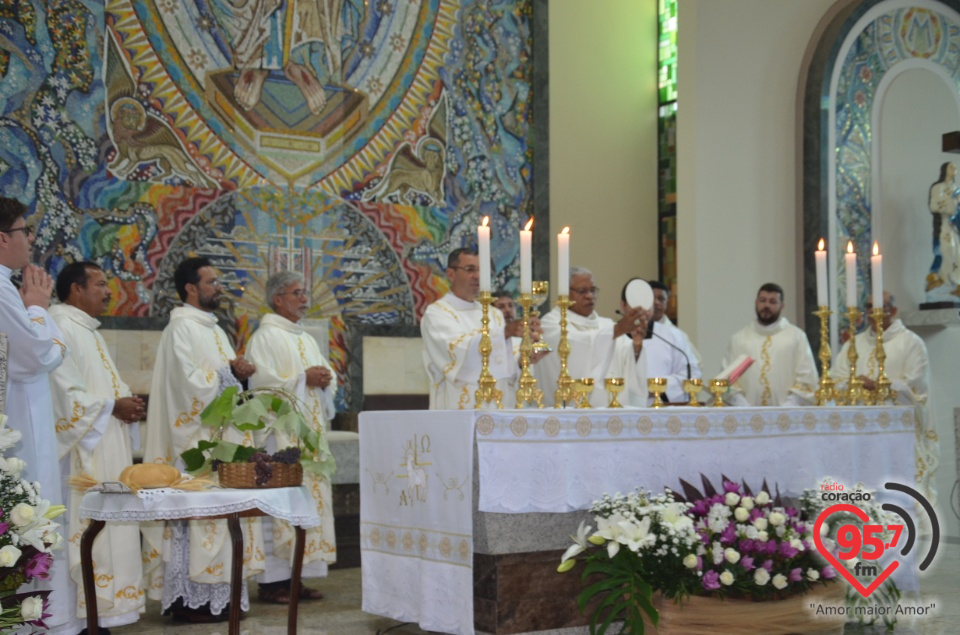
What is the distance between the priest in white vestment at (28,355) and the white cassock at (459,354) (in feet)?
6.88

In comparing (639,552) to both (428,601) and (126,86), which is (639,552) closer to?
(428,601)

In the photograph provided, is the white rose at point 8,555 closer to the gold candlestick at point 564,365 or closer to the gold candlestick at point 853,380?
the gold candlestick at point 564,365

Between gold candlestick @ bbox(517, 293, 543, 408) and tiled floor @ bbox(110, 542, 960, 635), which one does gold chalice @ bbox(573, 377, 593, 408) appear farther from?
tiled floor @ bbox(110, 542, 960, 635)

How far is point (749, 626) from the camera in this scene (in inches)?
213

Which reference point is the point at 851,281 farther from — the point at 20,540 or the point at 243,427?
the point at 20,540

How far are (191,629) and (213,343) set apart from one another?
1.65m

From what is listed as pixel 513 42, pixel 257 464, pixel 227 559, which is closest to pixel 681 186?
pixel 513 42

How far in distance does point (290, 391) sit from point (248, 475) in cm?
250

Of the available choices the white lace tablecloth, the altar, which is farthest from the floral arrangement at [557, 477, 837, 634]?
the white lace tablecloth

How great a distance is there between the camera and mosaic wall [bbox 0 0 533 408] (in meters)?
8.95

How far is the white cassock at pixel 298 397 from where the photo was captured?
7.27m

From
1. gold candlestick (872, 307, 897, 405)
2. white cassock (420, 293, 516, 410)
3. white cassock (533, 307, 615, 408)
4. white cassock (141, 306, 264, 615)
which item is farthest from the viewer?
white cassock (533, 307, 615, 408)

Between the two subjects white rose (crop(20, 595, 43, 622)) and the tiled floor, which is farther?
the tiled floor

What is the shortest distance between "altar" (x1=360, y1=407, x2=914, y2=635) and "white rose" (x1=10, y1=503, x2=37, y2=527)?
7.46 feet
